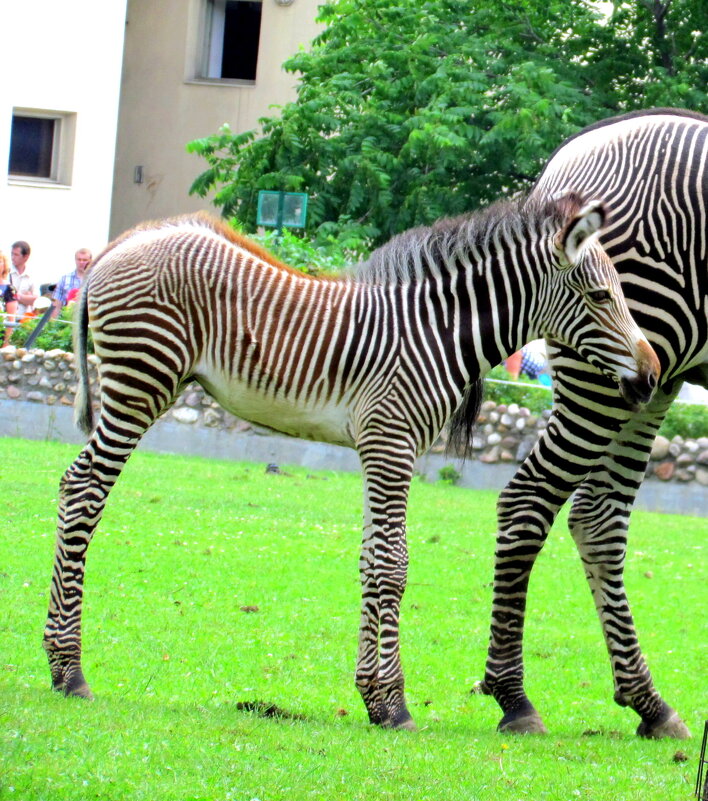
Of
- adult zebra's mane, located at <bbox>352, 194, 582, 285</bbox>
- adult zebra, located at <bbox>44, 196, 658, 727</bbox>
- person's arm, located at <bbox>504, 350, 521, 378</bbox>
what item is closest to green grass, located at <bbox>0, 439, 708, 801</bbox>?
adult zebra, located at <bbox>44, 196, 658, 727</bbox>

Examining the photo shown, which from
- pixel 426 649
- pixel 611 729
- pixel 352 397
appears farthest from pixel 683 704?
pixel 352 397

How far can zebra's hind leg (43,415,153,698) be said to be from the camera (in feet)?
18.0

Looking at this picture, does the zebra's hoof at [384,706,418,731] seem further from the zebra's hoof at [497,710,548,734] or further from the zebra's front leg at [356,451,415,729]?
the zebra's hoof at [497,710,548,734]

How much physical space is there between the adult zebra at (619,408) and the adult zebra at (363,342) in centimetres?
40

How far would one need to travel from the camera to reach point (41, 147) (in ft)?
78.8

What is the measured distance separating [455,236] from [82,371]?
192 centimetres

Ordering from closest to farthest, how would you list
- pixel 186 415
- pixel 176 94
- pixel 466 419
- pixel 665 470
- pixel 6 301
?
pixel 466 419 → pixel 665 470 → pixel 186 415 → pixel 6 301 → pixel 176 94

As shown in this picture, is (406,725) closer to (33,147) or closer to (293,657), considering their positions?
(293,657)

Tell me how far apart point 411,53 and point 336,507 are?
11851mm

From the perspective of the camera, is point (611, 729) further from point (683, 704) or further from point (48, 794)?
point (48, 794)

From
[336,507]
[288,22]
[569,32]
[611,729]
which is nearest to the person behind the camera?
[611,729]

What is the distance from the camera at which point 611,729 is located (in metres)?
6.32

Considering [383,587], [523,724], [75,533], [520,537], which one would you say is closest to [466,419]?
[520,537]

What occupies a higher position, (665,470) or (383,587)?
(383,587)
